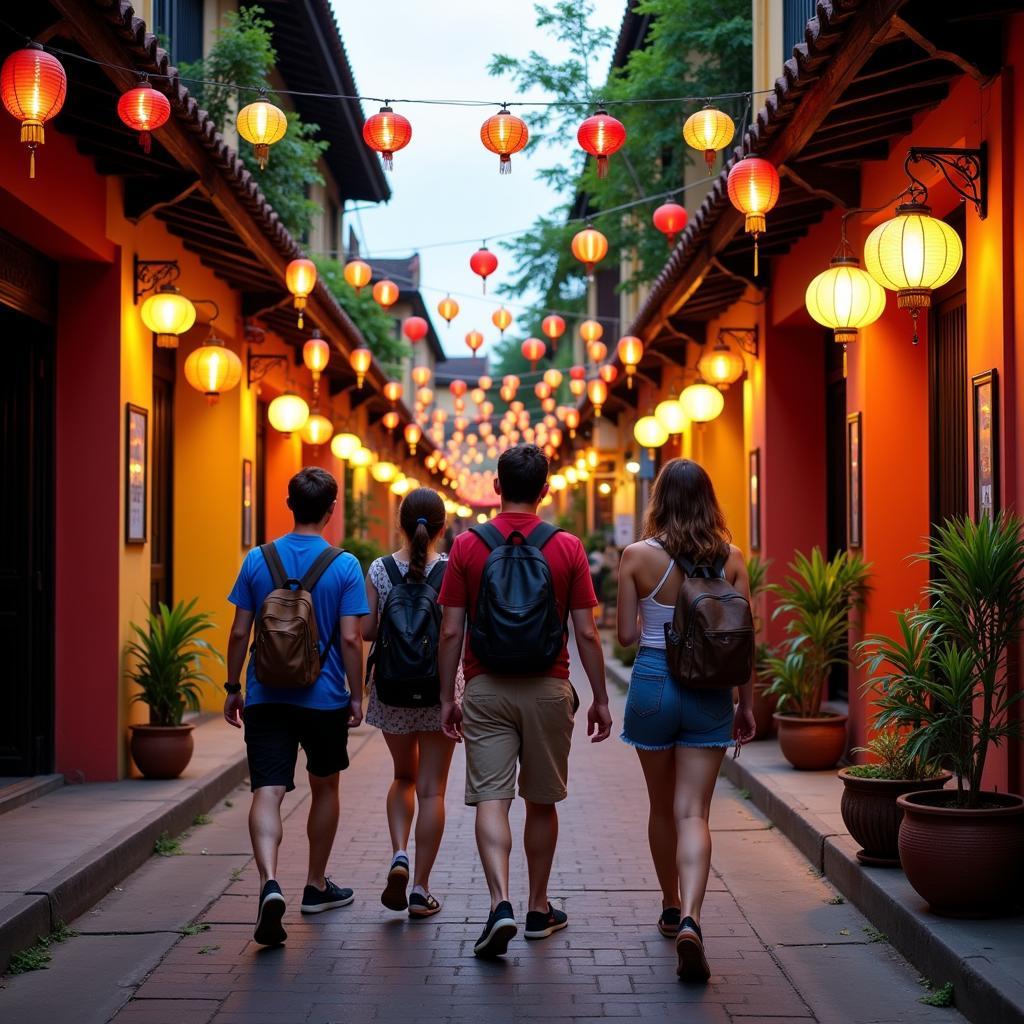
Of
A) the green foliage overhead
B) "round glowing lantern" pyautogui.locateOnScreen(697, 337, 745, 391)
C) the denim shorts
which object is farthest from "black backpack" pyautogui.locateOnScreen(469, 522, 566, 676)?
the green foliage overhead

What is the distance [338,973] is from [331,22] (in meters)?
14.6

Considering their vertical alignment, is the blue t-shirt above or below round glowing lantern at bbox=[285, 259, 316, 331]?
below

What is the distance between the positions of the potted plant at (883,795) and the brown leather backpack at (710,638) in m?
1.44

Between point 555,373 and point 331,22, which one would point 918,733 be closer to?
point 331,22

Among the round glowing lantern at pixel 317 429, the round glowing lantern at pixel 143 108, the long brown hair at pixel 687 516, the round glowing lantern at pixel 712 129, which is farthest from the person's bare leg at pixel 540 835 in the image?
the round glowing lantern at pixel 317 429

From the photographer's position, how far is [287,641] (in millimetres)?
6188

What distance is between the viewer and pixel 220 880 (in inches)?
303

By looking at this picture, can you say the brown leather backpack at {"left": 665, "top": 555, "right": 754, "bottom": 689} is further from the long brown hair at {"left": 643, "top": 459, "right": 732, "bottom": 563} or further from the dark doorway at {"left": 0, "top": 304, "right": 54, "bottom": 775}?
the dark doorway at {"left": 0, "top": 304, "right": 54, "bottom": 775}

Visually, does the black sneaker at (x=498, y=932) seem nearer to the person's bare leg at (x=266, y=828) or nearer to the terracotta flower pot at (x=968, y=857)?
the person's bare leg at (x=266, y=828)

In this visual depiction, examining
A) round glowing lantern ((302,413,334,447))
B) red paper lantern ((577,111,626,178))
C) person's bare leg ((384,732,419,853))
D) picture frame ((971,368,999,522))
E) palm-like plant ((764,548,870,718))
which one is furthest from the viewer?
round glowing lantern ((302,413,334,447))

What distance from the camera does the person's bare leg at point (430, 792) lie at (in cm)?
666

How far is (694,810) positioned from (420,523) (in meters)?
1.94

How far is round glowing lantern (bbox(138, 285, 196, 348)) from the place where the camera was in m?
10.3

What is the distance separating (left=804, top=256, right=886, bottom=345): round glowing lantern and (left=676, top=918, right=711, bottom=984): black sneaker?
4.20 metres
